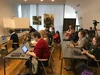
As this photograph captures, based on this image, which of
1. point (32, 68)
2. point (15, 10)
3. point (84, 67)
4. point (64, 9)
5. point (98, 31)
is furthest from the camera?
point (64, 9)

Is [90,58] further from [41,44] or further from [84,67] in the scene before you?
[41,44]

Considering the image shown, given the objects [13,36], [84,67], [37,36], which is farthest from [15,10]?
[84,67]

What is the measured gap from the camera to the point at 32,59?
10.0 ft

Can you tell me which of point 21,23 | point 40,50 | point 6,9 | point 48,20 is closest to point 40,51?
point 40,50

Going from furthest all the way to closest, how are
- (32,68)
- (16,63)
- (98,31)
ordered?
(98,31), (16,63), (32,68)

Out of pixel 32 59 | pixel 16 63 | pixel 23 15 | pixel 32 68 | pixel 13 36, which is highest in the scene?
pixel 23 15

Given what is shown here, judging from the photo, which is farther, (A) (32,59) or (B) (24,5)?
(B) (24,5)

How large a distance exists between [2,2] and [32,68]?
653 cm

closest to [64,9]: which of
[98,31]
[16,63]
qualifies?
[98,31]

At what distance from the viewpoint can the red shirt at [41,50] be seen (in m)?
3.02

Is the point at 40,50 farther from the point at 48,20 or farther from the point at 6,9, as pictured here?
the point at 48,20

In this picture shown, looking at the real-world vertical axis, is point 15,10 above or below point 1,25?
above

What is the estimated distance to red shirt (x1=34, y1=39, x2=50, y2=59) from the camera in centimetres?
302

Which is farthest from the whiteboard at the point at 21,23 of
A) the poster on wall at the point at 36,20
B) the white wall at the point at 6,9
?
the poster on wall at the point at 36,20
